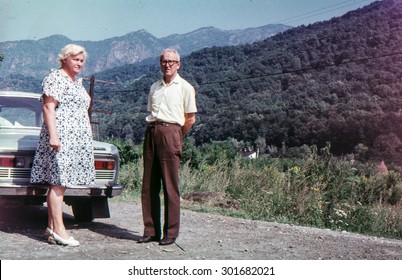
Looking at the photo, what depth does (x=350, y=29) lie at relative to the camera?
3578 centimetres

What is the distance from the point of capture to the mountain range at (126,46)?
24047mm

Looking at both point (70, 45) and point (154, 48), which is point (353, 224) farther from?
point (154, 48)

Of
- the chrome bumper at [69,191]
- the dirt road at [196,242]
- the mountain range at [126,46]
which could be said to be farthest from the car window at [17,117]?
the mountain range at [126,46]

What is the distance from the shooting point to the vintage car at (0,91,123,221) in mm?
5586

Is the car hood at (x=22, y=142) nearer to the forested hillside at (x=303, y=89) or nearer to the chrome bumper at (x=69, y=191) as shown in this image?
the chrome bumper at (x=69, y=191)

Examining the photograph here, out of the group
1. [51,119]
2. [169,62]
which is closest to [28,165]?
[51,119]

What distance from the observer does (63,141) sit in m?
5.10

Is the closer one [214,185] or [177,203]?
[177,203]

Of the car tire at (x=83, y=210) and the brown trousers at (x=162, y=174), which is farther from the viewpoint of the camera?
the car tire at (x=83, y=210)

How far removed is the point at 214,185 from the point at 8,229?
5.42 metres

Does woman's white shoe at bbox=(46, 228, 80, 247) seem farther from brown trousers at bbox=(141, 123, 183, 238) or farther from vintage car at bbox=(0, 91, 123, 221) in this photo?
brown trousers at bbox=(141, 123, 183, 238)

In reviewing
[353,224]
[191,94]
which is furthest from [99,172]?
[353,224]

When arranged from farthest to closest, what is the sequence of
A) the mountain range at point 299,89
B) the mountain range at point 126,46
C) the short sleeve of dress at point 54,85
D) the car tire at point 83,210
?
the mountain range at point 299,89, the mountain range at point 126,46, the car tire at point 83,210, the short sleeve of dress at point 54,85

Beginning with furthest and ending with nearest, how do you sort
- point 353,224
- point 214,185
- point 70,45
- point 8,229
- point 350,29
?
1. point 350,29
2. point 214,185
3. point 353,224
4. point 8,229
5. point 70,45
